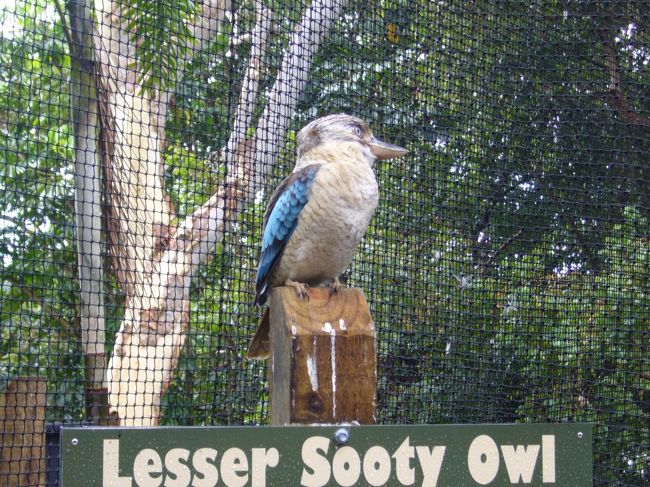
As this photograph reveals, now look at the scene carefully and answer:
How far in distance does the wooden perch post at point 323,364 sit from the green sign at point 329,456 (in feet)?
0.56

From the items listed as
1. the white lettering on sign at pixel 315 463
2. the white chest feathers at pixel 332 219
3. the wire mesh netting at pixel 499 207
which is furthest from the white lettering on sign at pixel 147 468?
the wire mesh netting at pixel 499 207

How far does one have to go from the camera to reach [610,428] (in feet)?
11.3

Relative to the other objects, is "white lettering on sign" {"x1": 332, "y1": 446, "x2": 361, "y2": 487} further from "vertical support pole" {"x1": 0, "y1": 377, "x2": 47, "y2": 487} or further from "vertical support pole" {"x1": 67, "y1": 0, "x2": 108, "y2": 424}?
"vertical support pole" {"x1": 67, "y1": 0, "x2": 108, "y2": 424}

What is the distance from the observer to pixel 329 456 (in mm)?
1100

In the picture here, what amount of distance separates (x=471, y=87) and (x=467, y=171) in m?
0.39

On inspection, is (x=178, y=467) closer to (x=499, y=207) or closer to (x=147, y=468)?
(x=147, y=468)

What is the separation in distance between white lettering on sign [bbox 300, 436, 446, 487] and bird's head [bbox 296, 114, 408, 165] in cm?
90

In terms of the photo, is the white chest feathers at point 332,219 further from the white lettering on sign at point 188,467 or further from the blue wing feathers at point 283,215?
the white lettering on sign at point 188,467

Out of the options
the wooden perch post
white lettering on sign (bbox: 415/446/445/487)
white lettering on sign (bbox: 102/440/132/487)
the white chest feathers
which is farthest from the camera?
the white chest feathers

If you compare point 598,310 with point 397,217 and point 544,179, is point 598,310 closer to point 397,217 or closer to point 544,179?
point 544,179

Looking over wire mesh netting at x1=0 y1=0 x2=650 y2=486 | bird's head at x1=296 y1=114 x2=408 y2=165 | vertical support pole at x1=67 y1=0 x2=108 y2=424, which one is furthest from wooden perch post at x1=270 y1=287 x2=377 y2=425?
vertical support pole at x1=67 y1=0 x2=108 y2=424

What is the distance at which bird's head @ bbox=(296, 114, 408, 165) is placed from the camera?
1.88 metres

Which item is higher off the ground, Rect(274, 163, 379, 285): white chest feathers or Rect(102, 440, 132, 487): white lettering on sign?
Rect(274, 163, 379, 285): white chest feathers

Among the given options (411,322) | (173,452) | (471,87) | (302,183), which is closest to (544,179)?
(471,87)
